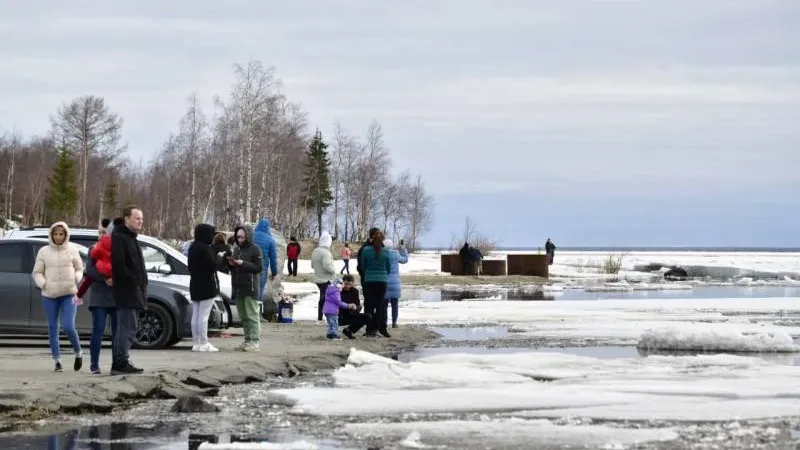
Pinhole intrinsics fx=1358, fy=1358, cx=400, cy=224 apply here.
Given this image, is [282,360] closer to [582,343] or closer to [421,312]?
[582,343]

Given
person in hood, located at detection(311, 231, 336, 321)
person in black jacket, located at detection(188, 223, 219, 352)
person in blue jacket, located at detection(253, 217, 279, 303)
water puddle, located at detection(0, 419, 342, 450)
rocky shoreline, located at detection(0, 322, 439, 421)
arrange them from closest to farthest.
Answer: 1. water puddle, located at detection(0, 419, 342, 450)
2. rocky shoreline, located at detection(0, 322, 439, 421)
3. person in black jacket, located at detection(188, 223, 219, 352)
4. person in hood, located at detection(311, 231, 336, 321)
5. person in blue jacket, located at detection(253, 217, 279, 303)

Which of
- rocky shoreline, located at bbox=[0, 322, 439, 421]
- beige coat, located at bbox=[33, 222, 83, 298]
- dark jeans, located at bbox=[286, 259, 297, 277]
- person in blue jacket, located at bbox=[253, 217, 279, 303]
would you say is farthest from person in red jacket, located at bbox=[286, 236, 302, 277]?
beige coat, located at bbox=[33, 222, 83, 298]

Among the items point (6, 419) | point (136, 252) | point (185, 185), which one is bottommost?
point (6, 419)

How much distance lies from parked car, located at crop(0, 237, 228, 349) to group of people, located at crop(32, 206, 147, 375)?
3469 mm

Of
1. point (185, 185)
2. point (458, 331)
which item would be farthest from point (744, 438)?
point (185, 185)

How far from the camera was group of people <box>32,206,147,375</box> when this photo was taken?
14719mm

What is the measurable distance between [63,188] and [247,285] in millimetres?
93419

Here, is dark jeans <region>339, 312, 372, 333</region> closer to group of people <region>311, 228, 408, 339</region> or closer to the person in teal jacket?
group of people <region>311, 228, 408, 339</region>

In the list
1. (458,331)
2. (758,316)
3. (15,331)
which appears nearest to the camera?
(15,331)

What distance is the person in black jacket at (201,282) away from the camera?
18234 mm

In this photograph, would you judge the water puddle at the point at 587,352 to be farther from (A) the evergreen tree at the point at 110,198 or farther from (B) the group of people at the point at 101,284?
(A) the evergreen tree at the point at 110,198

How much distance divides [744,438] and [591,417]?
5.44 ft

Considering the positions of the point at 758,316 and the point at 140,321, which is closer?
the point at 140,321

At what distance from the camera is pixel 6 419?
11.4m
